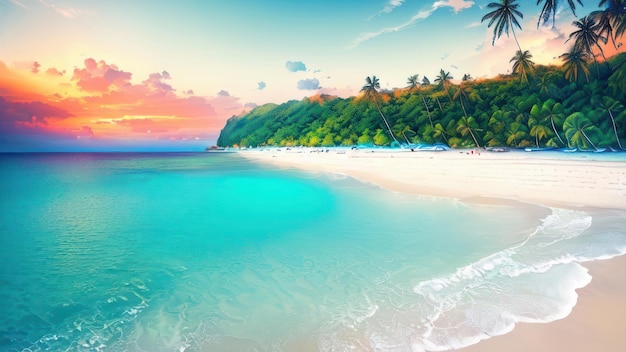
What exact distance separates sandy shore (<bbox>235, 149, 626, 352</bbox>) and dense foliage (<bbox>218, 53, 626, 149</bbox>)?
710 inches

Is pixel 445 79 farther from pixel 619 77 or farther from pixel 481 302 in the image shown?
pixel 481 302

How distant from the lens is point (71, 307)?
19.0 feet

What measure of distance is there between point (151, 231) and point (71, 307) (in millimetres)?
6263

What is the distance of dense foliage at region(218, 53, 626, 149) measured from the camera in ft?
101

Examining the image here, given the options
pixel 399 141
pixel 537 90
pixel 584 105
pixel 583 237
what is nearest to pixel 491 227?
pixel 583 237

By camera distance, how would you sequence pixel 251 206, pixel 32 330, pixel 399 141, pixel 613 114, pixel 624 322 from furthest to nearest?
pixel 399 141
pixel 613 114
pixel 251 206
pixel 32 330
pixel 624 322

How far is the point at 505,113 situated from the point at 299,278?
4318cm

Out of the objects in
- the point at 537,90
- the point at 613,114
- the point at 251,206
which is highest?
the point at 537,90

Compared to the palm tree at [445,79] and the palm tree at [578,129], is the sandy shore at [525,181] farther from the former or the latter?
the palm tree at [445,79]

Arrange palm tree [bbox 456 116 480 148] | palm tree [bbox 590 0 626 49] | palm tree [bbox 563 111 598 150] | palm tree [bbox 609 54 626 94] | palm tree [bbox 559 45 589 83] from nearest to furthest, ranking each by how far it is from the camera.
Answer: palm tree [bbox 590 0 626 49] → palm tree [bbox 609 54 626 94] → palm tree [bbox 563 111 598 150] → palm tree [bbox 559 45 589 83] → palm tree [bbox 456 116 480 148]


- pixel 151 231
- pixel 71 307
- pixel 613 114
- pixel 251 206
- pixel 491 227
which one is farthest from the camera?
pixel 613 114

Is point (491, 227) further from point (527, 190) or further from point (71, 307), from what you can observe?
point (71, 307)

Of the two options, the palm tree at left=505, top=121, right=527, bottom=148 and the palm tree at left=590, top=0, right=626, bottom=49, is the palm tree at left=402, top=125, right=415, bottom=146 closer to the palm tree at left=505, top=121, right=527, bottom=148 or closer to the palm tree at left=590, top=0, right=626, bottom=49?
the palm tree at left=505, top=121, right=527, bottom=148

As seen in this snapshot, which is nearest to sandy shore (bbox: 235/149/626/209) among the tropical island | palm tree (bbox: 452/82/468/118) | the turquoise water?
the turquoise water
